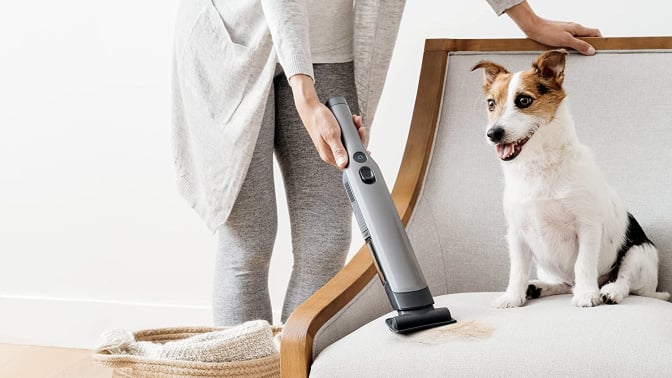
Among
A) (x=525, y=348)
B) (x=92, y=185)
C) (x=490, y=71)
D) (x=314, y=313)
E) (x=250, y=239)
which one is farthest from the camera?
(x=92, y=185)

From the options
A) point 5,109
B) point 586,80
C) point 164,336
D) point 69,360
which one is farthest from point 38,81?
point 586,80

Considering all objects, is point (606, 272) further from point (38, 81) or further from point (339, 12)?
point (38, 81)

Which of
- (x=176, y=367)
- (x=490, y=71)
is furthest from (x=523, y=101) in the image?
(x=176, y=367)

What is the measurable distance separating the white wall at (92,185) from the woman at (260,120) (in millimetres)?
765

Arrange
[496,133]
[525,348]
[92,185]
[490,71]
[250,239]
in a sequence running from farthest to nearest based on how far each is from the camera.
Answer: [92,185] → [250,239] → [490,71] → [496,133] → [525,348]

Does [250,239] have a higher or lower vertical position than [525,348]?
higher

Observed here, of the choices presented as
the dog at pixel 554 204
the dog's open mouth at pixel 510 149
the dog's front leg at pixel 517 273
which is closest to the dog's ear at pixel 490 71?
the dog at pixel 554 204

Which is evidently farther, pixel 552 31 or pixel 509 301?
pixel 552 31

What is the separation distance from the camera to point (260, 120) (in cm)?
150

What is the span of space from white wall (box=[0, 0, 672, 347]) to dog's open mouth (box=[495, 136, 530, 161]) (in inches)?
40.5

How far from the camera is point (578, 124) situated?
1565 mm

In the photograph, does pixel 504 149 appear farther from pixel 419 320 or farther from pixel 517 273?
pixel 419 320

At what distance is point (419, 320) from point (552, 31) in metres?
0.69

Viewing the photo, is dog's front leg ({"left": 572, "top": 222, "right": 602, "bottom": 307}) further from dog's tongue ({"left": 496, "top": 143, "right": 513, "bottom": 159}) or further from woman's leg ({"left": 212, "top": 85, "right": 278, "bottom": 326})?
woman's leg ({"left": 212, "top": 85, "right": 278, "bottom": 326})
